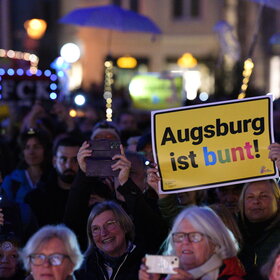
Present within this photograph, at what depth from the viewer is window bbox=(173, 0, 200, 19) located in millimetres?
44344

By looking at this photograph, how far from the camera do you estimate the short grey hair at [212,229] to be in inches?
228

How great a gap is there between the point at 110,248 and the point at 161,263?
4.80ft

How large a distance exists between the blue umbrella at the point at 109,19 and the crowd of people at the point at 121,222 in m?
5.40

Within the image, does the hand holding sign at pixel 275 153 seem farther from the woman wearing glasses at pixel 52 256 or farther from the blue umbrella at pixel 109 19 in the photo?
the blue umbrella at pixel 109 19

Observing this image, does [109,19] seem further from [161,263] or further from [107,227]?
[161,263]

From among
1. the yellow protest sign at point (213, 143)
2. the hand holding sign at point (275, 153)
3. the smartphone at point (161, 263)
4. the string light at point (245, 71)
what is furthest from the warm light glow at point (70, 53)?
the smartphone at point (161, 263)

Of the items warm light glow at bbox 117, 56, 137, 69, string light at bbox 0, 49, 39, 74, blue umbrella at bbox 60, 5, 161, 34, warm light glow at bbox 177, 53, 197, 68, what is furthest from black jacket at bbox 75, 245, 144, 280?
warm light glow at bbox 177, 53, 197, 68

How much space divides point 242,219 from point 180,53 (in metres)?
36.7

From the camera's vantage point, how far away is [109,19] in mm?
15266

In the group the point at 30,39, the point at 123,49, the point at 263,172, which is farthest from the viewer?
the point at 123,49

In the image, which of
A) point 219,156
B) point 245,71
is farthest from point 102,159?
point 245,71

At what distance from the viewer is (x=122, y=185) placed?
7.16 metres

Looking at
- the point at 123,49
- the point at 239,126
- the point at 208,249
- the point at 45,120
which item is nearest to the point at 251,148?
the point at 239,126

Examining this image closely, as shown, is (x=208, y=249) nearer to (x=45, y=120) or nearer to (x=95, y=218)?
(x=95, y=218)
